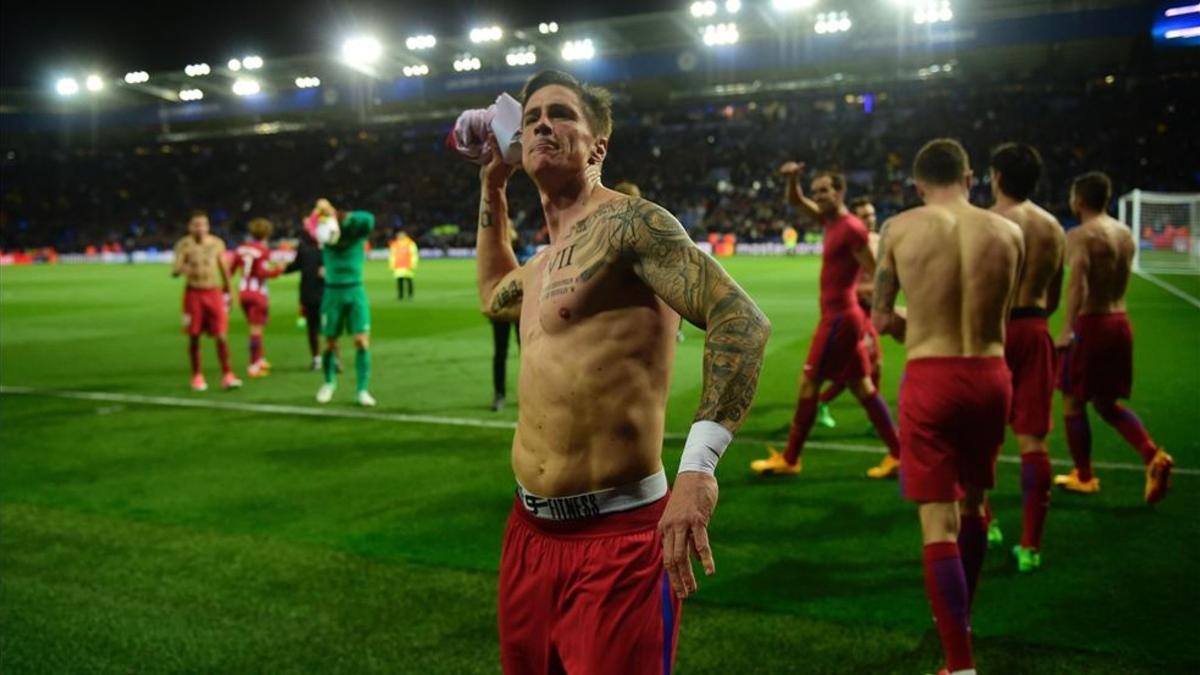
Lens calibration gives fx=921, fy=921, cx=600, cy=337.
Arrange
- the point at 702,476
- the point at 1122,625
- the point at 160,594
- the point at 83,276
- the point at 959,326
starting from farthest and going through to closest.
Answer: the point at 83,276, the point at 160,594, the point at 1122,625, the point at 959,326, the point at 702,476

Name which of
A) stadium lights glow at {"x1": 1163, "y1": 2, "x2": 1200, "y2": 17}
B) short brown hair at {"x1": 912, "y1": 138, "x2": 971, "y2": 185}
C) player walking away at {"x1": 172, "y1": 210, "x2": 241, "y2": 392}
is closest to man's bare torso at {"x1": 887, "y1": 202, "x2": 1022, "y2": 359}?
short brown hair at {"x1": 912, "y1": 138, "x2": 971, "y2": 185}

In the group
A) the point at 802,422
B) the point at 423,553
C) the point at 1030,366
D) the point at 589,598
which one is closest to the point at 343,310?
the point at 423,553

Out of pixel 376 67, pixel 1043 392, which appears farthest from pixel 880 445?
pixel 376 67

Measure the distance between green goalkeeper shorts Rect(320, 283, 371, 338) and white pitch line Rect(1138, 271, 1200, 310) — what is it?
16316 mm

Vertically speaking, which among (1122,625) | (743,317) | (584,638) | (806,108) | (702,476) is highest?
(806,108)

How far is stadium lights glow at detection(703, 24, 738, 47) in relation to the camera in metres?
43.1

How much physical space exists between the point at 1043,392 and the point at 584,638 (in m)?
3.78

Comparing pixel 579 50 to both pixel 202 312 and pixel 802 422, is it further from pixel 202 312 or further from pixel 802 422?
pixel 802 422

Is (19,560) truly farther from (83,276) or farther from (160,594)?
(83,276)

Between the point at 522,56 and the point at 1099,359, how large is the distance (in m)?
44.3

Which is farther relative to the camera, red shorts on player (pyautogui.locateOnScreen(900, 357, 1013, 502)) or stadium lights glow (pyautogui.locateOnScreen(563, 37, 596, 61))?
stadium lights glow (pyautogui.locateOnScreen(563, 37, 596, 61))

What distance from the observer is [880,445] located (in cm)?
812

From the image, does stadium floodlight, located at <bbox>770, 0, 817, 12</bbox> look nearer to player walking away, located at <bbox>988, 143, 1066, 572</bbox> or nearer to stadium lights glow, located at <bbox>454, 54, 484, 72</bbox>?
stadium lights glow, located at <bbox>454, 54, 484, 72</bbox>

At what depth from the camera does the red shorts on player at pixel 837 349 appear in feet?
22.7
